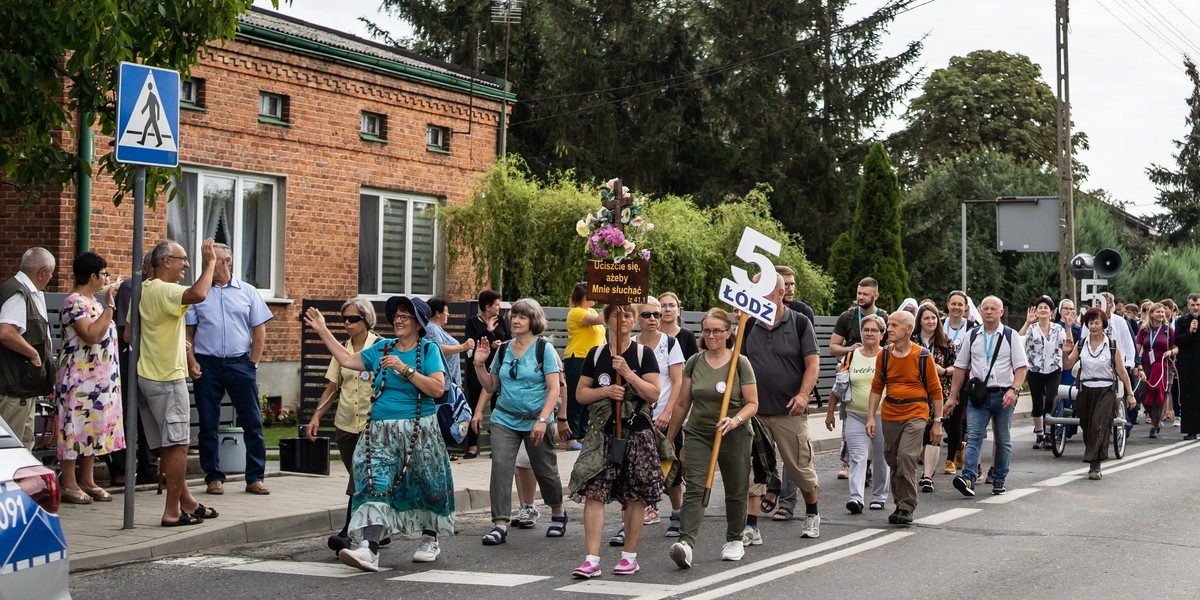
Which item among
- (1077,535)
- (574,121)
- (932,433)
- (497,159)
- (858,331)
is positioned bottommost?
(1077,535)

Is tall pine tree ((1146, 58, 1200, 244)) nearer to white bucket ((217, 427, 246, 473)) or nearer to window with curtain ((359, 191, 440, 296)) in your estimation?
window with curtain ((359, 191, 440, 296))

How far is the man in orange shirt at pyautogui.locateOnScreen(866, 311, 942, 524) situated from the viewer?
10.4m

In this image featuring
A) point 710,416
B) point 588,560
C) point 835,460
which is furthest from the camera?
point 835,460

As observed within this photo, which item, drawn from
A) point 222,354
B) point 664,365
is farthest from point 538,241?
point 664,365

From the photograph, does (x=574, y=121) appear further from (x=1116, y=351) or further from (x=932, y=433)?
(x=932, y=433)

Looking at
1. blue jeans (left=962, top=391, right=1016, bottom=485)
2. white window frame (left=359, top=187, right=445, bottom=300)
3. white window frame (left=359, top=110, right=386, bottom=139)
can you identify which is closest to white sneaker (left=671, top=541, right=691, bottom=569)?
blue jeans (left=962, top=391, right=1016, bottom=485)

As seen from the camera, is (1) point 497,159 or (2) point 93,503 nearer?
(2) point 93,503

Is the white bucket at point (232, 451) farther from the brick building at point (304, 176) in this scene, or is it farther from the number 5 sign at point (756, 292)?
the brick building at point (304, 176)

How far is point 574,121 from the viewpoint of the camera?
37.4 metres

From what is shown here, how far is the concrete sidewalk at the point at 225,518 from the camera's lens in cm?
878

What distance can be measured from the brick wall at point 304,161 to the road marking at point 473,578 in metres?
10.2

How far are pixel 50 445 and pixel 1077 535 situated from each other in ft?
26.5

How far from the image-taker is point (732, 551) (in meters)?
8.79

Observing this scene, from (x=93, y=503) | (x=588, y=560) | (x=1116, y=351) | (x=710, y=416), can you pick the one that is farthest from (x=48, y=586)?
(x=1116, y=351)
